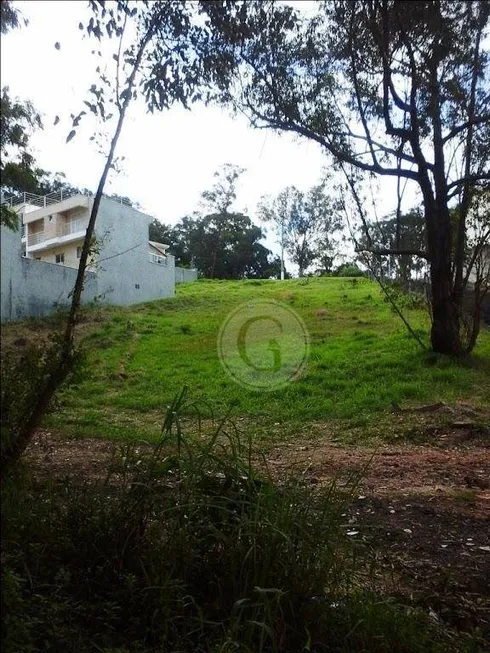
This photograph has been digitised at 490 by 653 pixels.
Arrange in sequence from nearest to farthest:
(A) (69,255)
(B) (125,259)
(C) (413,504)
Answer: (A) (69,255) → (B) (125,259) → (C) (413,504)

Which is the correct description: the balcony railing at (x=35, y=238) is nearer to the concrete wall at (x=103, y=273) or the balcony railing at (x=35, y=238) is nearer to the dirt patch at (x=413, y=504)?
the concrete wall at (x=103, y=273)

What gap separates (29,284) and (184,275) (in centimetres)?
181

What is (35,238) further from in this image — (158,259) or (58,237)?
(158,259)

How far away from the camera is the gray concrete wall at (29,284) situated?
66.8 inches

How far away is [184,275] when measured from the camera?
377cm

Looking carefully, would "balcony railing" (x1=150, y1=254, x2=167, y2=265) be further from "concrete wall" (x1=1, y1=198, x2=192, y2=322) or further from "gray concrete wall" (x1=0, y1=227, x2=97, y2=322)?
"gray concrete wall" (x1=0, y1=227, x2=97, y2=322)

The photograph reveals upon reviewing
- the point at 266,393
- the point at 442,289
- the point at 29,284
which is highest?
the point at 442,289

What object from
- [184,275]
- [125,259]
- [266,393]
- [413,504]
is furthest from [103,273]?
[266,393]

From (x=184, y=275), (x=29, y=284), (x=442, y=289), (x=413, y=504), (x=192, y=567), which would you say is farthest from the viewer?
(x=442, y=289)

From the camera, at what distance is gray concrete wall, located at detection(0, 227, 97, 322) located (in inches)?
66.8

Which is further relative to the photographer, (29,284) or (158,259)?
(158,259)

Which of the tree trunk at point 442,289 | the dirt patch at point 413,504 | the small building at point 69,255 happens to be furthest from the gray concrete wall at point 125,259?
the tree trunk at point 442,289

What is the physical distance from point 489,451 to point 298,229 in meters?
2.83

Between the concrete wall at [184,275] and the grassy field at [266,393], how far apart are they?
66mm
